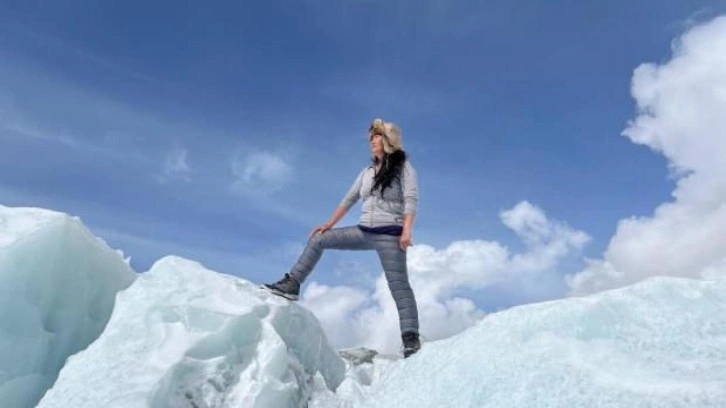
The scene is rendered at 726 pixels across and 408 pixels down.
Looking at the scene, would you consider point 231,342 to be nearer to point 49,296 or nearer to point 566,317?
point 49,296

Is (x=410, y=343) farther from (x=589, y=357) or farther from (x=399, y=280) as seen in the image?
(x=589, y=357)

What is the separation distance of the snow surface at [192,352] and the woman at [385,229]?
805 millimetres

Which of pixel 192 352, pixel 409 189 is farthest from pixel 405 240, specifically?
pixel 192 352

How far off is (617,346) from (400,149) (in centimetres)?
322

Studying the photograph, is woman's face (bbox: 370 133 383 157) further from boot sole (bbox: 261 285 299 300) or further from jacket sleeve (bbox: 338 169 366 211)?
boot sole (bbox: 261 285 299 300)

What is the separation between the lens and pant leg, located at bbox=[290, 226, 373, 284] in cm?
736

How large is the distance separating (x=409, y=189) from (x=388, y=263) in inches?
31.5

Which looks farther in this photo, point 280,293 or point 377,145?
point 377,145

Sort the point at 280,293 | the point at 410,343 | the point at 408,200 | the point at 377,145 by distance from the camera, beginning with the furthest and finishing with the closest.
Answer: the point at 377,145
the point at 408,200
the point at 280,293
the point at 410,343

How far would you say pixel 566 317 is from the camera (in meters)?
5.52

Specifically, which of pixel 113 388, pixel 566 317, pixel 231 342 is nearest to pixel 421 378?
pixel 566 317

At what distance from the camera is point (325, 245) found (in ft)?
24.7

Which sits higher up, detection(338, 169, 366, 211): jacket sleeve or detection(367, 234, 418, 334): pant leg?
detection(338, 169, 366, 211): jacket sleeve

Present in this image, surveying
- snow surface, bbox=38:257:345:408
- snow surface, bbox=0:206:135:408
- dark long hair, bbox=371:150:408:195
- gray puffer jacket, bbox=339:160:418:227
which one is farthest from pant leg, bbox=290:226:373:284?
snow surface, bbox=0:206:135:408
